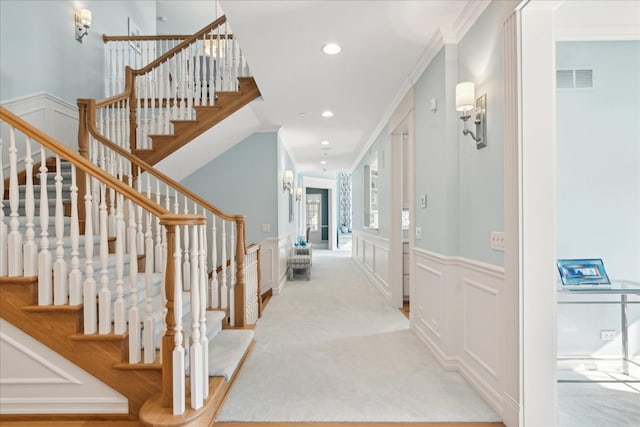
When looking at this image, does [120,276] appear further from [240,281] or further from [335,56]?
[335,56]

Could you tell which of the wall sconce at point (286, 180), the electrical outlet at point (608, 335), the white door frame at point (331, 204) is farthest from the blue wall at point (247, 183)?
the white door frame at point (331, 204)

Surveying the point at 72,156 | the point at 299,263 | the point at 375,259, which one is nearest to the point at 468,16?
the point at 72,156

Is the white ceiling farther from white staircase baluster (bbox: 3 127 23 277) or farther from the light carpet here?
the light carpet

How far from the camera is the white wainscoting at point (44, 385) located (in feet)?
6.56

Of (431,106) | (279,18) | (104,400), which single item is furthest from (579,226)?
(104,400)

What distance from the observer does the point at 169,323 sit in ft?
5.95

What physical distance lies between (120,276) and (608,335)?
352 cm

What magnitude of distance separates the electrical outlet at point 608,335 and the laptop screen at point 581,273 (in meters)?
0.53

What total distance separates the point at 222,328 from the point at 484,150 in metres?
2.72

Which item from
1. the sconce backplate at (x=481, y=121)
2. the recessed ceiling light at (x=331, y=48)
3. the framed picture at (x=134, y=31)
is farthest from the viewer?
the framed picture at (x=134, y=31)

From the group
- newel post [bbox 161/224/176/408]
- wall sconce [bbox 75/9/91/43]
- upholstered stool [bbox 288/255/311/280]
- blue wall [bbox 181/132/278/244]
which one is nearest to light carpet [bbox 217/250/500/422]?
newel post [bbox 161/224/176/408]

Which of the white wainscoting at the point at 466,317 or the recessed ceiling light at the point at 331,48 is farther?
the recessed ceiling light at the point at 331,48

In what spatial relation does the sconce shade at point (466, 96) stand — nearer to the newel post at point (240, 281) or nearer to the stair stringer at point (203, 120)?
the newel post at point (240, 281)

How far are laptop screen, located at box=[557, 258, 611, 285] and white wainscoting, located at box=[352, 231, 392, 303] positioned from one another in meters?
2.66
